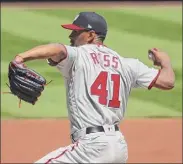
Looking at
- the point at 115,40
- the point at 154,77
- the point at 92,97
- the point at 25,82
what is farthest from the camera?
the point at 115,40

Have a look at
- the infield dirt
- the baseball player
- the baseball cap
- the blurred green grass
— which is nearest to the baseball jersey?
the baseball player

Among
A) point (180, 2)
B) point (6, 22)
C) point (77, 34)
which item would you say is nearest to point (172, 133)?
point (180, 2)

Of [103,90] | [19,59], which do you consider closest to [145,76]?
[103,90]

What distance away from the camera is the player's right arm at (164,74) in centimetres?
457

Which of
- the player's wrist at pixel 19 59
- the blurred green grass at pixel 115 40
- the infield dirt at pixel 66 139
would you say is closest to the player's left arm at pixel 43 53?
the player's wrist at pixel 19 59

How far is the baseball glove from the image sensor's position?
13.7ft

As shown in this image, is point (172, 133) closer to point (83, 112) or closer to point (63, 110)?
point (63, 110)

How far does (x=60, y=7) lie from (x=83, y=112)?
682 cm

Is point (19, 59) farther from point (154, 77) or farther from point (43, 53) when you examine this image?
point (154, 77)

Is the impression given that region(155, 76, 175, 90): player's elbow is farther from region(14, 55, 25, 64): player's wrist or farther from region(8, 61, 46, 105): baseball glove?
region(14, 55, 25, 64): player's wrist

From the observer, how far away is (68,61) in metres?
4.29

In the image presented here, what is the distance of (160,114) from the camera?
420 inches

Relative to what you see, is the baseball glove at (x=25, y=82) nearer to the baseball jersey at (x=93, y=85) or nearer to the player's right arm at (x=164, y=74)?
the baseball jersey at (x=93, y=85)

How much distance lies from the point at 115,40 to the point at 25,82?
6.70 meters
